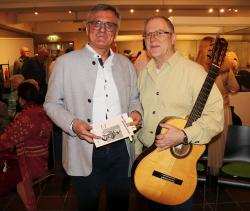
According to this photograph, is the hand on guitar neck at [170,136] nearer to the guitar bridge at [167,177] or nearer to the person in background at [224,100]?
the guitar bridge at [167,177]

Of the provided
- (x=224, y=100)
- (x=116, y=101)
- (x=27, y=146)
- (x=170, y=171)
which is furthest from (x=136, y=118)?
(x=224, y=100)

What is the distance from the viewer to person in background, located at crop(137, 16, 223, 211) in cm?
180

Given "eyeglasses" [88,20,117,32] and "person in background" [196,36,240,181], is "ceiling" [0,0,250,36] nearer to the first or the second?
"eyeglasses" [88,20,117,32]

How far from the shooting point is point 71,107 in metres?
1.87

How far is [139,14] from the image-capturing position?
979cm

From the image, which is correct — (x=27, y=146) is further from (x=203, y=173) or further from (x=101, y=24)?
(x=203, y=173)

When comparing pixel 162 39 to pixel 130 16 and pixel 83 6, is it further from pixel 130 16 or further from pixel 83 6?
pixel 130 16

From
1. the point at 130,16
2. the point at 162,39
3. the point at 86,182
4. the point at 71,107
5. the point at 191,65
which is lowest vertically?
the point at 86,182

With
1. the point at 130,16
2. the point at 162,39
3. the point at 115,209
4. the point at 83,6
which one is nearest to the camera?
the point at 162,39

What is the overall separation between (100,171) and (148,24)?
98 centimetres

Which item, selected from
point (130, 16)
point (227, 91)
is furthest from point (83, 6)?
point (227, 91)

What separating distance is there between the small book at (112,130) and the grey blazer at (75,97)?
0.14 meters

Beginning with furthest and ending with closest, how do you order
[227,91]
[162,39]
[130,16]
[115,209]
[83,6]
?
[130,16] → [83,6] → [227,91] → [115,209] → [162,39]

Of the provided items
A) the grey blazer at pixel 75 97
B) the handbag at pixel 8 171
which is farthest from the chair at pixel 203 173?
the handbag at pixel 8 171
